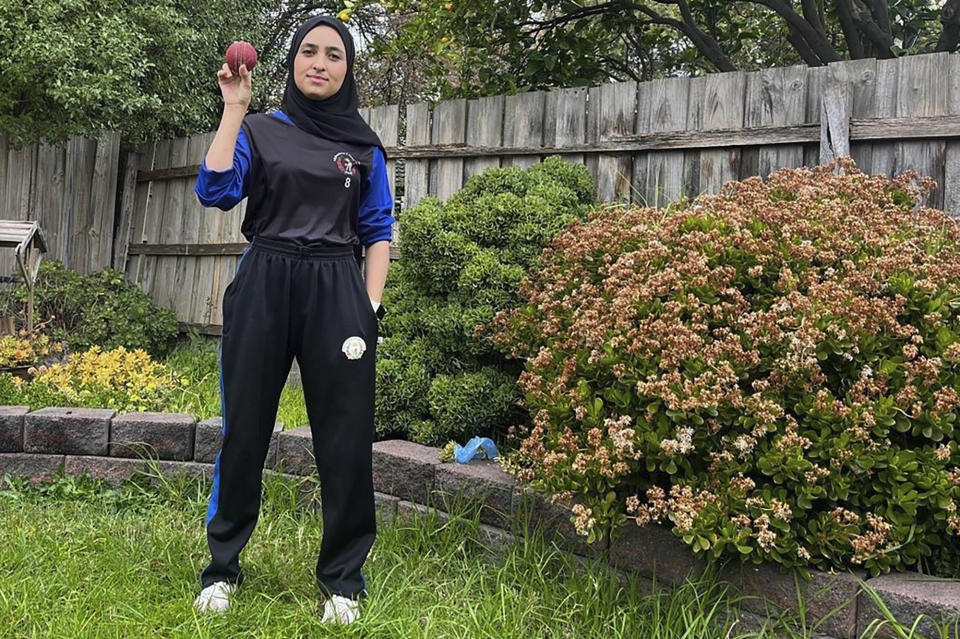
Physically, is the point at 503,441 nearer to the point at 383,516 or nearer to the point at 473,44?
the point at 383,516

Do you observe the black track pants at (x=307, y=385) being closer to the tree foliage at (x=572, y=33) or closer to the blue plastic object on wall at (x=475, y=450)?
the blue plastic object on wall at (x=475, y=450)

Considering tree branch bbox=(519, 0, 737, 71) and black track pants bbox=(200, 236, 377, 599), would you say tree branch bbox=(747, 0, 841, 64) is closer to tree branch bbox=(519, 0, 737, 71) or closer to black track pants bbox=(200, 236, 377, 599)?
tree branch bbox=(519, 0, 737, 71)

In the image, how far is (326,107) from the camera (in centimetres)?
269

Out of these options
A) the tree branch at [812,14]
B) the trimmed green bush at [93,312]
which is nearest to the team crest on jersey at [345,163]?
the tree branch at [812,14]

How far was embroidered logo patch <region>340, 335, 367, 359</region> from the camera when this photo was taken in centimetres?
258

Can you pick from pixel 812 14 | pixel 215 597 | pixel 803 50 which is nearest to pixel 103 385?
pixel 215 597

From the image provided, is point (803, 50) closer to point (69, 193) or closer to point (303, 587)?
point (303, 587)

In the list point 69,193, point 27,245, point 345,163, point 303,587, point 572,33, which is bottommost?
point 303,587

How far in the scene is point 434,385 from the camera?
3.63 meters

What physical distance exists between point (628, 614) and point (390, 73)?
8.80m

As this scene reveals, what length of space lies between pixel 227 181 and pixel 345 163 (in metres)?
0.37

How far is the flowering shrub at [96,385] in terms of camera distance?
4457 millimetres

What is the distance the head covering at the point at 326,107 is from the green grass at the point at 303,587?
1.40m

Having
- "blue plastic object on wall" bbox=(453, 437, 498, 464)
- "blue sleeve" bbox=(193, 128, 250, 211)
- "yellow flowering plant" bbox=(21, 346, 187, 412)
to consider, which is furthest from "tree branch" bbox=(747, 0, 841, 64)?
"yellow flowering plant" bbox=(21, 346, 187, 412)
